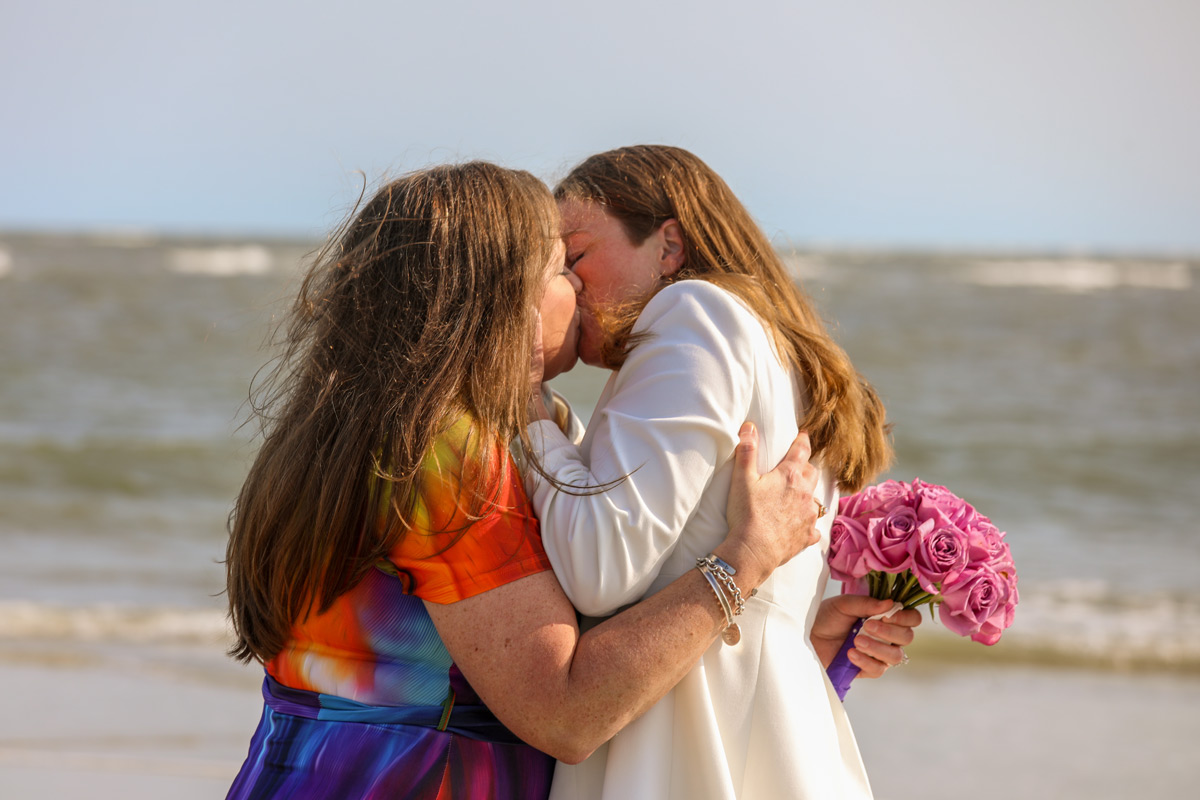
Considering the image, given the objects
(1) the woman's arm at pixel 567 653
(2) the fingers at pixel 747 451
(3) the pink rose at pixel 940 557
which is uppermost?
(2) the fingers at pixel 747 451

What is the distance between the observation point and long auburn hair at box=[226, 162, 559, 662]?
1686 millimetres

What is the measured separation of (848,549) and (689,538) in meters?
Answer: 0.51

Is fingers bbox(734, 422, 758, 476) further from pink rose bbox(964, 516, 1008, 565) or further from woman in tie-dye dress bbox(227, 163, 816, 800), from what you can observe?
pink rose bbox(964, 516, 1008, 565)

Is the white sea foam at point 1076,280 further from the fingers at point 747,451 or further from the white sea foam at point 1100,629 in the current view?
the fingers at point 747,451

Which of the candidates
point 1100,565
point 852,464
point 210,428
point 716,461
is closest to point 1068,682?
point 1100,565

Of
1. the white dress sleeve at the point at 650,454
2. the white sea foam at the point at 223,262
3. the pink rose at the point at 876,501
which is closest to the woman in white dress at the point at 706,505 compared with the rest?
the white dress sleeve at the point at 650,454

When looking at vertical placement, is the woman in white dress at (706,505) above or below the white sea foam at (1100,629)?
above

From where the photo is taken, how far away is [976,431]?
32.9ft

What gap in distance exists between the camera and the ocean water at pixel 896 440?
586 centimetres

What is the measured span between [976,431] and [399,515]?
9290 millimetres

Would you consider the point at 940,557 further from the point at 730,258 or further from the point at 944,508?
the point at 730,258

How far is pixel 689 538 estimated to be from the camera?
6.08 feet

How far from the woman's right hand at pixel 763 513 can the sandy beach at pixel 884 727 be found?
2.73m

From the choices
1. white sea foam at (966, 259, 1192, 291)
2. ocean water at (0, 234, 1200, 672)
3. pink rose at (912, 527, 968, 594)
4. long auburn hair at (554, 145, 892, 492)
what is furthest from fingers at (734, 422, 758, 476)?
white sea foam at (966, 259, 1192, 291)
